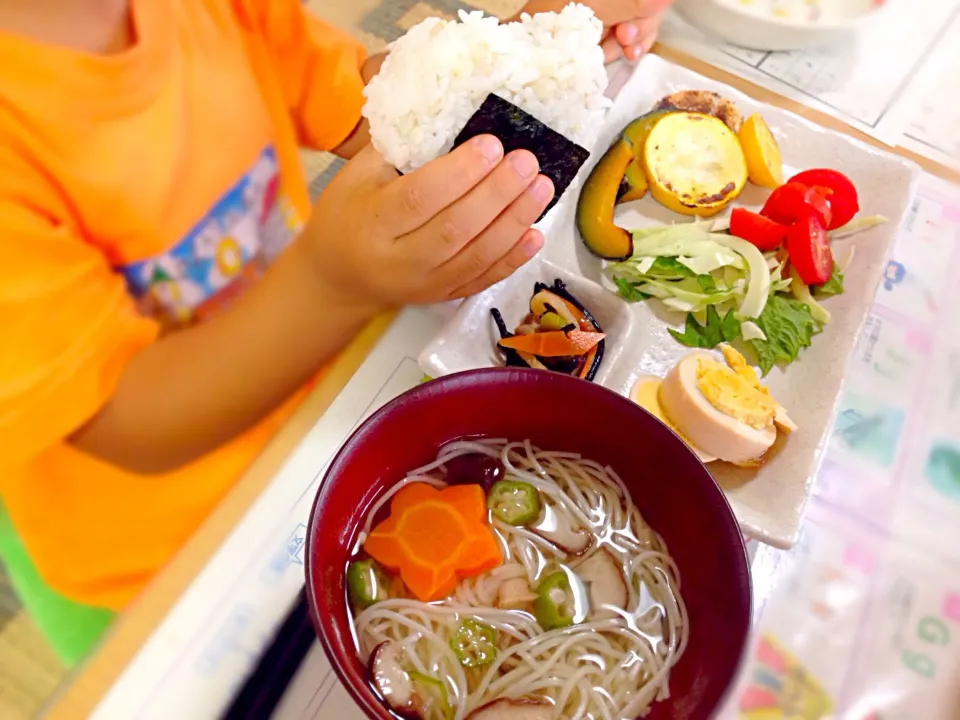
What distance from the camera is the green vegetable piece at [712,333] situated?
0.88 m

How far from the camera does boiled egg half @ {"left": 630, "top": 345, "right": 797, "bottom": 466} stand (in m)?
0.73

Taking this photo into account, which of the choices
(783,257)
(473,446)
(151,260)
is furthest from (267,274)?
(783,257)

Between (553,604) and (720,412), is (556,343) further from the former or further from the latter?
(553,604)

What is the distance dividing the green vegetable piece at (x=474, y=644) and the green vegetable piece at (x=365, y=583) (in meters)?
0.06

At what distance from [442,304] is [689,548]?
388 mm

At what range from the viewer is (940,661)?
2.27 ft

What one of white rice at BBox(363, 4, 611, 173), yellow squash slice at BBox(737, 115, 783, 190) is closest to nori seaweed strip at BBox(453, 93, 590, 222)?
white rice at BBox(363, 4, 611, 173)

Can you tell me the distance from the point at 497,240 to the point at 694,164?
42cm

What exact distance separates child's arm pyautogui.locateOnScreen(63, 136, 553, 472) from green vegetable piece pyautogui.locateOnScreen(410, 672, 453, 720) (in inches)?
14.3

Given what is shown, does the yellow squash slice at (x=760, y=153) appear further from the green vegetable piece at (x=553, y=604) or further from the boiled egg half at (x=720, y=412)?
the green vegetable piece at (x=553, y=604)

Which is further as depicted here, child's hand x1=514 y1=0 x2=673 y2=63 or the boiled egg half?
child's hand x1=514 y1=0 x2=673 y2=63

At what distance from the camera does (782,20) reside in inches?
42.6

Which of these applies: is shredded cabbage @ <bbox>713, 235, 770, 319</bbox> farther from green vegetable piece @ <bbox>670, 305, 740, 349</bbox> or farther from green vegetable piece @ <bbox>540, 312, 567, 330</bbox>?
green vegetable piece @ <bbox>540, 312, 567, 330</bbox>

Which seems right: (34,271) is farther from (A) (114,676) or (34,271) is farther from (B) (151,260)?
(A) (114,676)
